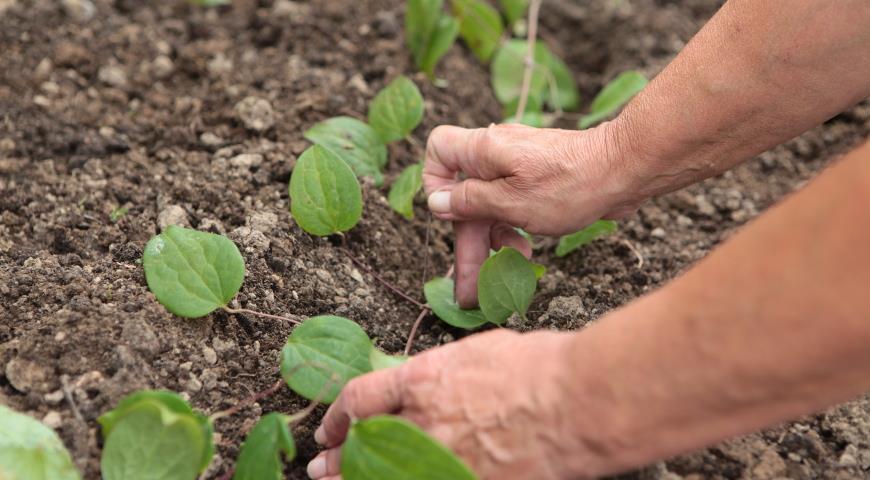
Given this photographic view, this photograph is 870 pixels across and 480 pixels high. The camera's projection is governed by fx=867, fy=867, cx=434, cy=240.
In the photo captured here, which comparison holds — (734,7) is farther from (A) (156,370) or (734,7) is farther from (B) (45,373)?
(B) (45,373)

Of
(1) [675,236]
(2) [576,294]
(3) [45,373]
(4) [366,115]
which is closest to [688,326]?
(2) [576,294]

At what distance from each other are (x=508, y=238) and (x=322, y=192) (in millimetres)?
333

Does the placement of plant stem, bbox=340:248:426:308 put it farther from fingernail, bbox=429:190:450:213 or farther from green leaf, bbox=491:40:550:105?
green leaf, bbox=491:40:550:105

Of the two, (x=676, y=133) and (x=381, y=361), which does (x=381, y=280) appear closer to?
(x=381, y=361)

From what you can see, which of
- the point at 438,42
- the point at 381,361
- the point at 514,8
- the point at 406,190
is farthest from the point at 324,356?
the point at 514,8

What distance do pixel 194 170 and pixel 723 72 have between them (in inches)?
38.4

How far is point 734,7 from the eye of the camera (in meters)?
1.34

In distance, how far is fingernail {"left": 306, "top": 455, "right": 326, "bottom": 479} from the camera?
3.90 ft

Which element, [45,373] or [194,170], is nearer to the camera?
[45,373]

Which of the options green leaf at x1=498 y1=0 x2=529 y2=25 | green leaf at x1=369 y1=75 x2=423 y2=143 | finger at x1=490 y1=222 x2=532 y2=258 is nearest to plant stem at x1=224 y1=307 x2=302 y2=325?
finger at x1=490 y1=222 x2=532 y2=258

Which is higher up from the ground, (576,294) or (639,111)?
(639,111)

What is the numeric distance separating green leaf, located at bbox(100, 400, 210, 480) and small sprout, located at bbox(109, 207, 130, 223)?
53 centimetres

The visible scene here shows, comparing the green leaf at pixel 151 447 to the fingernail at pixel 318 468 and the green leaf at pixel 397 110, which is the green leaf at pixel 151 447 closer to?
the fingernail at pixel 318 468

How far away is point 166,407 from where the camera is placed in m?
1.10
